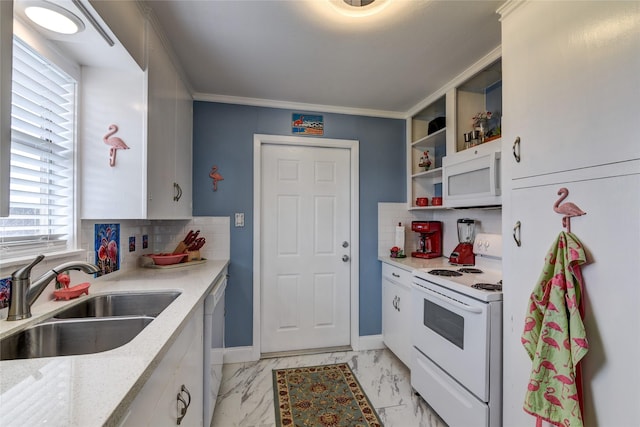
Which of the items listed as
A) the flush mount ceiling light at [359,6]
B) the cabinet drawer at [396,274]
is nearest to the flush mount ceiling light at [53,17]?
the flush mount ceiling light at [359,6]

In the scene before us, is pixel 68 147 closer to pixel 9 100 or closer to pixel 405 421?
pixel 9 100

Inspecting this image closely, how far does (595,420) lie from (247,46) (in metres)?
2.42

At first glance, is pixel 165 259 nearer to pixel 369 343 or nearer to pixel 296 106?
pixel 296 106

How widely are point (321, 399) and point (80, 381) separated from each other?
1.75 m

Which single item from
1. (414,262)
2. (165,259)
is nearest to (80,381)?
(165,259)

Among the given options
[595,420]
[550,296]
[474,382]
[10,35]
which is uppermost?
[10,35]

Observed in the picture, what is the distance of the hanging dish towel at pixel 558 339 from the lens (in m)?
1.06

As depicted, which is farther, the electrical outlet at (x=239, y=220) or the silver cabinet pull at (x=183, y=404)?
the electrical outlet at (x=239, y=220)

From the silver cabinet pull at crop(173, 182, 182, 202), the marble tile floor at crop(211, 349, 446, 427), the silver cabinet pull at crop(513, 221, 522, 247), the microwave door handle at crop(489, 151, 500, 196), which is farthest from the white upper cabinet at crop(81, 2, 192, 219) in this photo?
the microwave door handle at crop(489, 151, 500, 196)

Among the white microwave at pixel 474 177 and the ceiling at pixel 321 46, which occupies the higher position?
the ceiling at pixel 321 46

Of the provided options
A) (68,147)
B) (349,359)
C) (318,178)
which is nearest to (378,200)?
(318,178)

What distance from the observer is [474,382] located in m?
1.53

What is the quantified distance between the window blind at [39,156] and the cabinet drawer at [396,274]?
85.6 inches

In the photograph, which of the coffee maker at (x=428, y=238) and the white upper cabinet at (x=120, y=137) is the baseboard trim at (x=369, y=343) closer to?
the coffee maker at (x=428, y=238)
